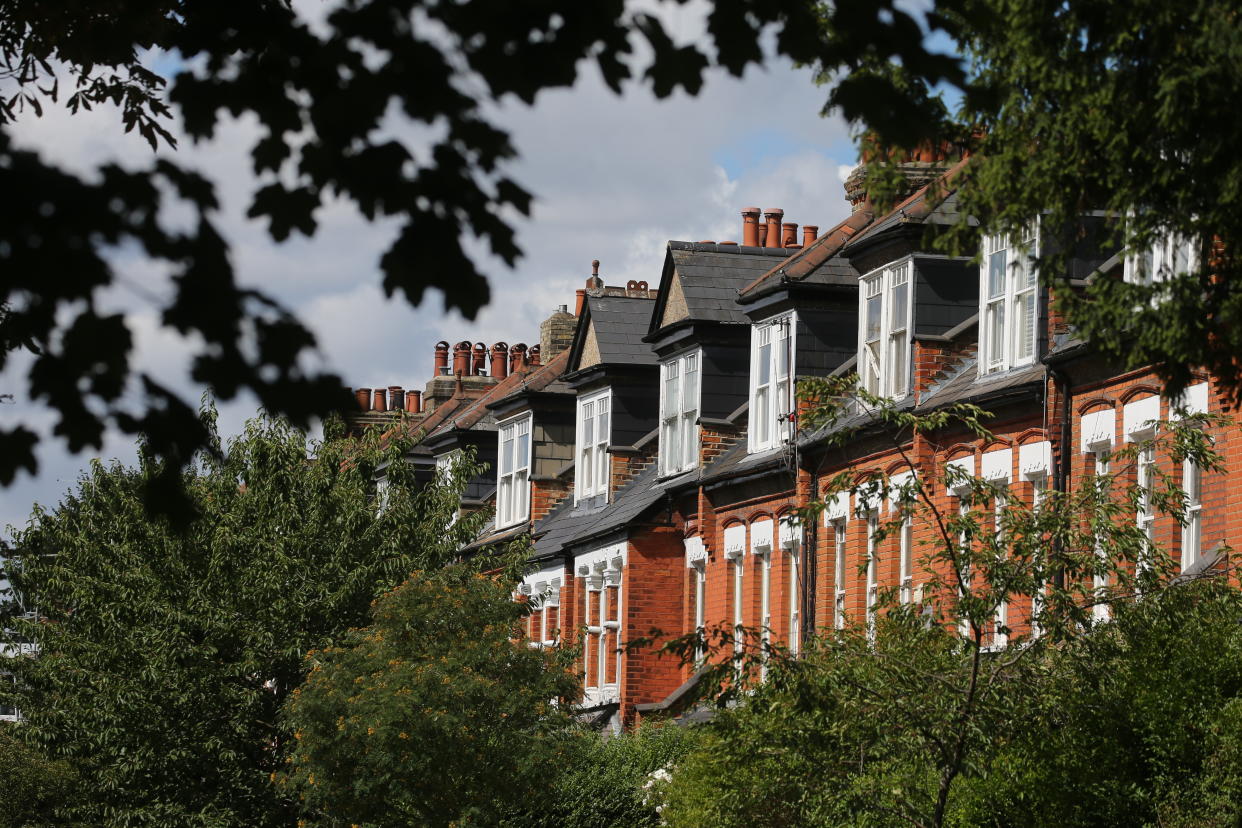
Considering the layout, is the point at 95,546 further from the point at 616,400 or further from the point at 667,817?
A: the point at 667,817

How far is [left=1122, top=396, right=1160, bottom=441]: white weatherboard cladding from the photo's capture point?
2186cm

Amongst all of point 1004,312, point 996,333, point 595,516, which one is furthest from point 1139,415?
point 595,516

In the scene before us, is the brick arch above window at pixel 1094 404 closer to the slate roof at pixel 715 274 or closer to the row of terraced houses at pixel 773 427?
the row of terraced houses at pixel 773 427

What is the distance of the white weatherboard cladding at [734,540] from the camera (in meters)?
32.8

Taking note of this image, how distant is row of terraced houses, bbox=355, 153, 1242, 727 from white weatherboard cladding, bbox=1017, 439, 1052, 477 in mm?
28

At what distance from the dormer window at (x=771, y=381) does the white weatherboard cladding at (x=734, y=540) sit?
4.39 ft

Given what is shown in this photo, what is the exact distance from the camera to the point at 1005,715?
14.5 meters

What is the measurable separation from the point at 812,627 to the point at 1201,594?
1460 cm

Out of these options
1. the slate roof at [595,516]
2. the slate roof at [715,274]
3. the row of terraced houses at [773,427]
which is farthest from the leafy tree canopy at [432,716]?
the slate roof at [715,274]

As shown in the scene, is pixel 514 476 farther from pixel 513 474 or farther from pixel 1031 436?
pixel 1031 436

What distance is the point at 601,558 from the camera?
126 ft

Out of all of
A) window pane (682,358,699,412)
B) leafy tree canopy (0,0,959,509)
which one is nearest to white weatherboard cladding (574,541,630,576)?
window pane (682,358,699,412)

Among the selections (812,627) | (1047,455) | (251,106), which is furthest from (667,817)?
(251,106)

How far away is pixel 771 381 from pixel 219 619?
9862 millimetres
